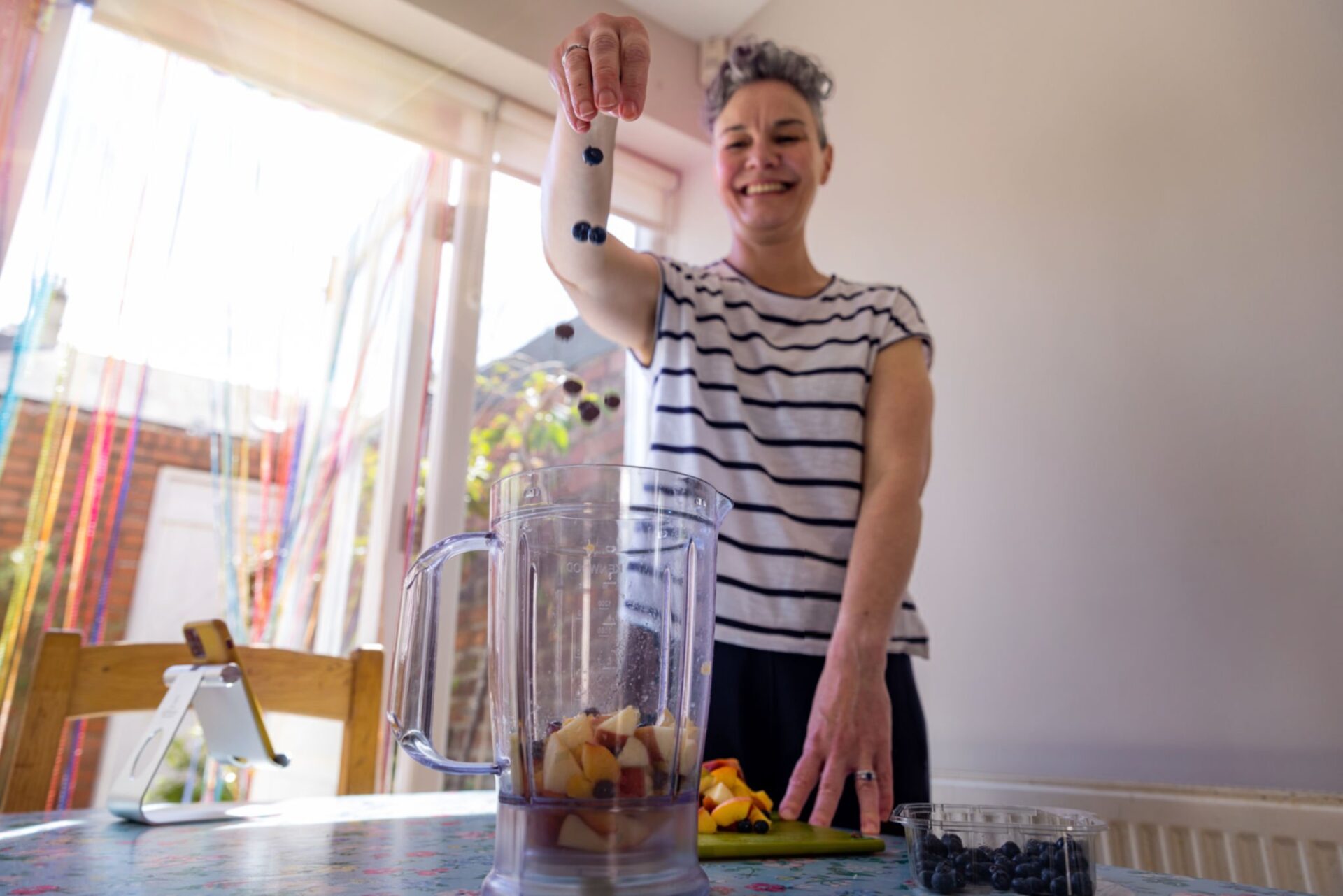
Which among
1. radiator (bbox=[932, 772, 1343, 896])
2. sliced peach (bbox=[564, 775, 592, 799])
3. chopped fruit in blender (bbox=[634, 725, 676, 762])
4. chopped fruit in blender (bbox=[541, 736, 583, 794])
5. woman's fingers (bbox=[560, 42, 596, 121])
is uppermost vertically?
woman's fingers (bbox=[560, 42, 596, 121])

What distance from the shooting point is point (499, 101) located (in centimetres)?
196

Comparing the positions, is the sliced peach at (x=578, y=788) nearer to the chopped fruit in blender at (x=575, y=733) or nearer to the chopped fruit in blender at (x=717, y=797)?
the chopped fruit in blender at (x=575, y=733)

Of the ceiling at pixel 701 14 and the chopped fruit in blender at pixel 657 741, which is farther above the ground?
the ceiling at pixel 701 14

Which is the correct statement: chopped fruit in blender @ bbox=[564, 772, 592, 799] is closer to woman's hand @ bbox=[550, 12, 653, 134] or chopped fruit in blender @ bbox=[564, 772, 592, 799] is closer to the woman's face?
woman's hand @ bbox=[550, 12, 653, 134]

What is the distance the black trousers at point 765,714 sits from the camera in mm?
865

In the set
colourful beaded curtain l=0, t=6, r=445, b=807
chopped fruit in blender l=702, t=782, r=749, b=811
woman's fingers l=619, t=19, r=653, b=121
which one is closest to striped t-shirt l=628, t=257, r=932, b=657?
chopped fruit in blender l=702, t=782, r=749, b=811

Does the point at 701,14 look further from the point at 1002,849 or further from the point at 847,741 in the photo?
the point at 1002,849

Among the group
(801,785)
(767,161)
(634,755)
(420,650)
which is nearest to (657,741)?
(634,755)

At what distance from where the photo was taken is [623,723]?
41 cm

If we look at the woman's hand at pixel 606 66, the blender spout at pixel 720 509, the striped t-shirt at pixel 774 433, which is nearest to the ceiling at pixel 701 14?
the striped t-shirt at pixel 774 433

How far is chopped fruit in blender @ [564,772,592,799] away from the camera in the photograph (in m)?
0.39

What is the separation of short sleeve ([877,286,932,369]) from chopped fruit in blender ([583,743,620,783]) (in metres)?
0.69

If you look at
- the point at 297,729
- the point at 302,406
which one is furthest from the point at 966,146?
the point at 297,729

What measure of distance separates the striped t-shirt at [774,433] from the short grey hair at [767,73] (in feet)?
0.92
